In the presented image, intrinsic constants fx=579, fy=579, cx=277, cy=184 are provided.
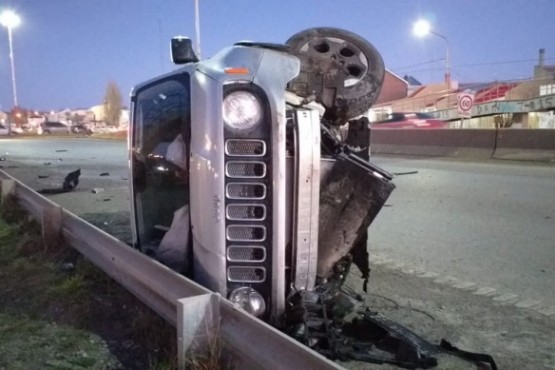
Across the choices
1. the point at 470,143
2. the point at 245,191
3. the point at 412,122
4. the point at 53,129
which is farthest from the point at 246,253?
the point at 53,129

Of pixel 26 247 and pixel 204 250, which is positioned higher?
pixel 204 250

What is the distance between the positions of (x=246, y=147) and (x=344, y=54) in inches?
64.9

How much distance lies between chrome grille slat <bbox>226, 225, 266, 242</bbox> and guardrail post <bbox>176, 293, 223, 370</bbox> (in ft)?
1.53

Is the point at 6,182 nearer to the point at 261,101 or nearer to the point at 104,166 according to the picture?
the point at 261,101

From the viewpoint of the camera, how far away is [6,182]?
8.97 metres

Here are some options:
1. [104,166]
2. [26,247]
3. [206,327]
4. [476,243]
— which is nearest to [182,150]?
[206,327]

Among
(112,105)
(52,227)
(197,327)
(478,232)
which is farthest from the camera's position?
(112,105)

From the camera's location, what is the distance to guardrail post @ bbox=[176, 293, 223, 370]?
2.92m

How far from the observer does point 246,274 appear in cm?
342

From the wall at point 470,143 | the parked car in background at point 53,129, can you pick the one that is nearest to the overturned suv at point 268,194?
the wall at point 470,143

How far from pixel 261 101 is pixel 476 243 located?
4085 mm

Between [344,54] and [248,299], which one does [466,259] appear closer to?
[344,54]

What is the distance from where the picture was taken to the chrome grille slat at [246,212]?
132 inches

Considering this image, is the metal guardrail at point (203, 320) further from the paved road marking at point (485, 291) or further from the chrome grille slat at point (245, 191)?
the paved road marking at point (485, 291)
